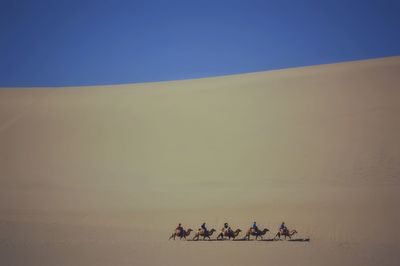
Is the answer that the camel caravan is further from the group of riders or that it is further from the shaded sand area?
the shaded sand area

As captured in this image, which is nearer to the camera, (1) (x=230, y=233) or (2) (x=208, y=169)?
(1) (x=230, y=233)

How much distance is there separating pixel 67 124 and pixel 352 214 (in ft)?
62.5

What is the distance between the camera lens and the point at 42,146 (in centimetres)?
2925

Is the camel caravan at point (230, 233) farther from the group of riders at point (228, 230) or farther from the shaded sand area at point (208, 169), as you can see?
the shaded sand area at point (208, 169)

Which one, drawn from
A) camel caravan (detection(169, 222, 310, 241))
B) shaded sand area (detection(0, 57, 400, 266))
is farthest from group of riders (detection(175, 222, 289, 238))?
shaded sand area (detection(0, 57, 400, 266))

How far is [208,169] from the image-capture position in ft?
82.8

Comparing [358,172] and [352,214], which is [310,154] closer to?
[358,172]

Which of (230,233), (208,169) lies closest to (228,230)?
(230,233)

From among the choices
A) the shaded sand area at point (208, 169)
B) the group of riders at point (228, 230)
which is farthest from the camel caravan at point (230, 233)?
the shaded sand area at point (208, 169)

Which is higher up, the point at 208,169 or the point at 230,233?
the point at 208,169

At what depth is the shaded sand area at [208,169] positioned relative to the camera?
14.1m

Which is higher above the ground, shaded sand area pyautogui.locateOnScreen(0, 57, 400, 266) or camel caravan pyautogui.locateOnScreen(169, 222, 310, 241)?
shaded sand area pyautogui.locateOnScreen(0, 57, 400, 266)

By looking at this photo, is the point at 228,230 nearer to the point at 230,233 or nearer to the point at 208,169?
the point at 230,233

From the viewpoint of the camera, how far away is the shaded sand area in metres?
14.1
